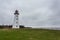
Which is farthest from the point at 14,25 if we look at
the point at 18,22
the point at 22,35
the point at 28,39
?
the point at 28,39

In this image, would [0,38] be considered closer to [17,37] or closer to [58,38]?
[17,37]

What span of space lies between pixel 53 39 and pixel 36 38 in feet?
7.89

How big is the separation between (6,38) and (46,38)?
573cm

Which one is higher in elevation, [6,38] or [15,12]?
[15,12]

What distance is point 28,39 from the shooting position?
2653cm

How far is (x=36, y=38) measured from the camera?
2755 centimetres

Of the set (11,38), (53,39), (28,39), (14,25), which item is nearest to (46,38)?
(53,39)

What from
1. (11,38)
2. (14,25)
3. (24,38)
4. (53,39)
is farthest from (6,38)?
(14,25)

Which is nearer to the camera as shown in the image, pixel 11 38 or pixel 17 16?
pixel 11 38

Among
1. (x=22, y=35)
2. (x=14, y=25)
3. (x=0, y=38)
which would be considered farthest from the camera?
(x=14, y=25)

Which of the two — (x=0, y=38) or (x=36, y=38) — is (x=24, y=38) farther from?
(x=0, y=38)

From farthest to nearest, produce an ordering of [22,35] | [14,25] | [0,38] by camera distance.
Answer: [14,25] → [22,35] → [0,38]

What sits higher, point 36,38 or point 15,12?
point 15,12

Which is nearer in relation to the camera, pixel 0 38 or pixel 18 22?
pixel 0 38
